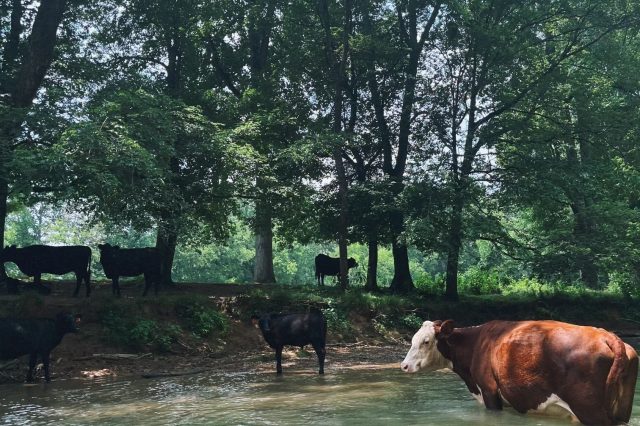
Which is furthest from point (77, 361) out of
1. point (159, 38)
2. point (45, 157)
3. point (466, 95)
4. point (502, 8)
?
point (502, 8)

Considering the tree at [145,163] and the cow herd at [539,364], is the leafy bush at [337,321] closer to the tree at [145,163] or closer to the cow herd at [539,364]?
the tree at [145,163]

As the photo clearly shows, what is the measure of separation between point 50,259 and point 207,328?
5.67 metres

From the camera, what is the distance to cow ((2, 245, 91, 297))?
18.9m

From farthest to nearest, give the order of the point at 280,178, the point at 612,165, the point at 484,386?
the point at 612,165 → the point at 280,178 → the point at 484,386

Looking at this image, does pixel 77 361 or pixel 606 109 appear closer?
pixel 77 361

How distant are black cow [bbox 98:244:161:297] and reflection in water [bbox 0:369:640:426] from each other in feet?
20.5

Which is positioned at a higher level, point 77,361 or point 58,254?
point 58,254

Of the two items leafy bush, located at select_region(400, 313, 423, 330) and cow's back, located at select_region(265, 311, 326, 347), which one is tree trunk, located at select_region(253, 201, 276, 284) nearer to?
leafy bush, located at select_region(400, 313, 423, 330)

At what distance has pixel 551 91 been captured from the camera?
87.5ft

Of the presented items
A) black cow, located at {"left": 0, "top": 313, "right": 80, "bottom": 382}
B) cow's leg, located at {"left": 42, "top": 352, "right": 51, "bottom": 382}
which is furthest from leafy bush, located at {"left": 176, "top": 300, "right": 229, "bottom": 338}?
cow's leg, located at {"left": 42, "top": 352, "right": 51, "bottom": 382}

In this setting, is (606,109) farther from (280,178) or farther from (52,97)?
(52,97)

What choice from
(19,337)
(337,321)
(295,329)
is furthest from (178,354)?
(337,321)

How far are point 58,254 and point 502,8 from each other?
20.9 metres

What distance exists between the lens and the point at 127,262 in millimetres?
19625
